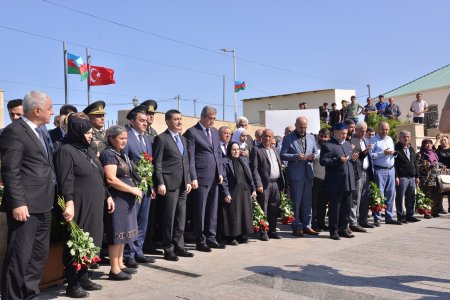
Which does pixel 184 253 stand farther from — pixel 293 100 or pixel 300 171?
pixel 293 100

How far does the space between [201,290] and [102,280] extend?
3.98ft

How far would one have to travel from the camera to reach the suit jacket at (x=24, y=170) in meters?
4.13

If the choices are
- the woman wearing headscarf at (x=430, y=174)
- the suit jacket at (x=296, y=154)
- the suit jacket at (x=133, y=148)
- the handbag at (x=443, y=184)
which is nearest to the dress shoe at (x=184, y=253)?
the suit jacket at (x=133, y=148)

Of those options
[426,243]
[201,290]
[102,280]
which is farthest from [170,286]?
[426,243]

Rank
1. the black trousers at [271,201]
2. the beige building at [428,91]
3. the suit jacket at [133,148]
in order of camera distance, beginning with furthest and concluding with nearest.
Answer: the beige building at [428,91], the black trousers at [271,201], the suit jacket at [133,148]

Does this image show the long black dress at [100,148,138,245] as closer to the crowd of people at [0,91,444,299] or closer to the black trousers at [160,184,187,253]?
the crowd of people at [0,91,444,299]

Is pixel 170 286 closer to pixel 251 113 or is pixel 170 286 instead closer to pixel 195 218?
pixel 195 218

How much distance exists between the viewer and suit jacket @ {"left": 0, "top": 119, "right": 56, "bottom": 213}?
4133 mm

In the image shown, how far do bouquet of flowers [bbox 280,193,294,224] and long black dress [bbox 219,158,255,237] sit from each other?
0.91 meters

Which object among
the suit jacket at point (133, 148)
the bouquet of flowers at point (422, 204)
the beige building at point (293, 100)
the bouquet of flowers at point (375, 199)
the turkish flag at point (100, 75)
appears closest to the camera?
the suit jacket at point (133, 148)

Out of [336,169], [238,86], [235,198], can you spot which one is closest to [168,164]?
[235,198]

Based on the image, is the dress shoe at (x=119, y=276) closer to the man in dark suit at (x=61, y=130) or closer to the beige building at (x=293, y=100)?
the man in dark suit at (x=61, y=130)

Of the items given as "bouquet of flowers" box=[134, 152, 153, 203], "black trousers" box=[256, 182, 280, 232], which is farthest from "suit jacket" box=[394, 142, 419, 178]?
"bouquet of flowers" box=[134, 152, 153, 203]

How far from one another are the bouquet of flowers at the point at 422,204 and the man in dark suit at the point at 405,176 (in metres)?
0.50
